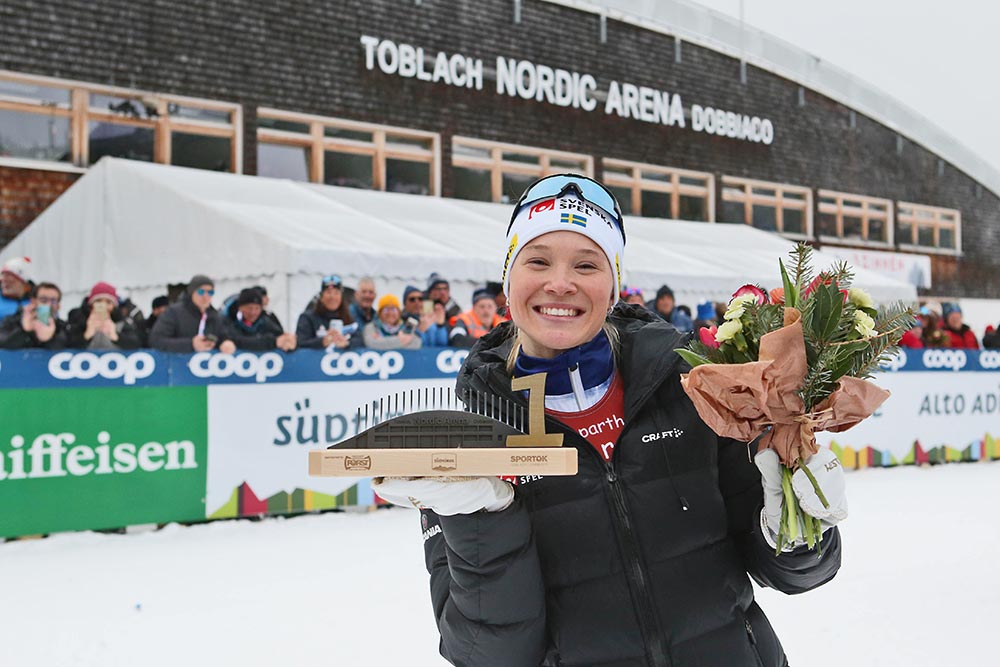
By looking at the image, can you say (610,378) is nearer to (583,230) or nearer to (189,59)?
(583,230)

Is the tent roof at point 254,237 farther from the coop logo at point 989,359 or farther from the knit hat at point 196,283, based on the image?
the coop logo at point 989,359

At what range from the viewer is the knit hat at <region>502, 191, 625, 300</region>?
5.40ft

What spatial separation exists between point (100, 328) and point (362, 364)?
206 cm

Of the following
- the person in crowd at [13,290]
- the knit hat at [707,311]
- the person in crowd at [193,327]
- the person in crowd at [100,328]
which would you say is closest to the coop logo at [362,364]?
the person in crowd at [193,327]

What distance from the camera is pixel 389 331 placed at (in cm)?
778

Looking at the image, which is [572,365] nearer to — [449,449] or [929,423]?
[449,449]

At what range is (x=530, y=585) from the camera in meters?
1.51

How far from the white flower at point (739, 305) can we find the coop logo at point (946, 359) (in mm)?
9858

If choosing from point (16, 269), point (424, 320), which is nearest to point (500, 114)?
point (424, 320)

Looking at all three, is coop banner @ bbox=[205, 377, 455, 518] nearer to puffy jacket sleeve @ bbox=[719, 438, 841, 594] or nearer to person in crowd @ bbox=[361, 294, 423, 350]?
person in crowd @ bbox=[361, 294, 423, 350]

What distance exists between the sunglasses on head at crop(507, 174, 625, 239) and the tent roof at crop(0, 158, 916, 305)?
8252 mm

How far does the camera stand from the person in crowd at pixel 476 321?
830cm

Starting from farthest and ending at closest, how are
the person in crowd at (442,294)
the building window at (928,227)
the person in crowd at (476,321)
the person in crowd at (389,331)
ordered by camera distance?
the building window at (928,227)
the person in crowd at (442,294)
the person in crowd at (476,321)
the person in crowd at (389,331)

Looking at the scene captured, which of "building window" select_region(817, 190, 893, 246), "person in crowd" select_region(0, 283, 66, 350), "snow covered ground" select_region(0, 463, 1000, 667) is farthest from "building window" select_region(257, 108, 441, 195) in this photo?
"building window" select_region(817, 190, 893, 246)
